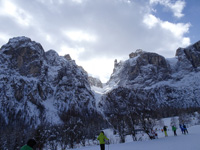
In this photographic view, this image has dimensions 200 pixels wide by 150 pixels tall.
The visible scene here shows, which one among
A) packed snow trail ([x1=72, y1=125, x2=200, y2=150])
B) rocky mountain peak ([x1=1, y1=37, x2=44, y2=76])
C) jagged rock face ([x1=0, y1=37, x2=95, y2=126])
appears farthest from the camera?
rocky mountain peak ([x1=1, y1=37, x2=44, y2=76])

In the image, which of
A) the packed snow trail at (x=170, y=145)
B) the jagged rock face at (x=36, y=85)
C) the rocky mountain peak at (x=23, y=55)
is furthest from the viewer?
the rocky mountain peak at (x=23, y=55)

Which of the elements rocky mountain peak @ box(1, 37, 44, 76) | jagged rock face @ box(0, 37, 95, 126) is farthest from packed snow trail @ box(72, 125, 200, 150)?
rocky mountain peak @ box(1, 37, 44, 76)

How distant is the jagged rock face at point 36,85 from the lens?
378 feet

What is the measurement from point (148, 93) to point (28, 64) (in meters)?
148

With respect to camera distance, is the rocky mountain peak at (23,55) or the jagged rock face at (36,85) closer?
the jagged rock face at (36,85)

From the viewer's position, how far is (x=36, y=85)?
136 metres

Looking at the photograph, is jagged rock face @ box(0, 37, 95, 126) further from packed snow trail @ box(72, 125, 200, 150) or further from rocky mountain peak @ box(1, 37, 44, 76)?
packed snow trail @ box(72, 125, 200, 150)

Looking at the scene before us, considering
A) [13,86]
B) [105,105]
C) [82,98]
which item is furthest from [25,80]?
[105,105]

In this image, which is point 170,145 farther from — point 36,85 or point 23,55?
point 23,55

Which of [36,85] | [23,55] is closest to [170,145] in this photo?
[36,85]

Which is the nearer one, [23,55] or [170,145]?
[170,145]

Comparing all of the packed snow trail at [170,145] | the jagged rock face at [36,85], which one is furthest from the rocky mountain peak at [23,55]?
the packed snow trail at [170,145]

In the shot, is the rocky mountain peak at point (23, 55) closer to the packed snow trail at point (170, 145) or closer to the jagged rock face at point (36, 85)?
the jagged rock face at point (36, 85)

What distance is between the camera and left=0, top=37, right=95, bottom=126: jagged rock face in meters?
115
